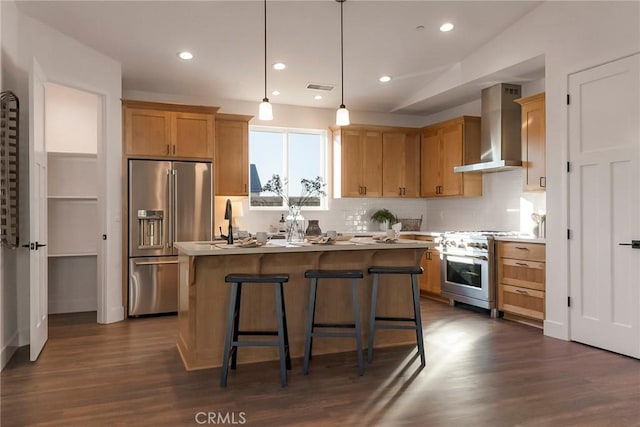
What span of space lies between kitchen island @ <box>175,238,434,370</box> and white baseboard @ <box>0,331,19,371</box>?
4.18 ft

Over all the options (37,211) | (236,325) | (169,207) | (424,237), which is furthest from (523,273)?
(37,211)

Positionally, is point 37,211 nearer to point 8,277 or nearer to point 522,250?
point 8,277

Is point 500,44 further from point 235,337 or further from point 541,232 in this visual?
point 235,337

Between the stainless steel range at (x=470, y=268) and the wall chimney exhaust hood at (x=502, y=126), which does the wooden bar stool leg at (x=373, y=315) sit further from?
the wall chimney exhaust hood at (x=502, y=126)

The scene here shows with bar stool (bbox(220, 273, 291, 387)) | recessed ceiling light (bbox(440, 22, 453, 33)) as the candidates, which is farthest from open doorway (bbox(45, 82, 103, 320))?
recessed ceiling light (bbox(440, 22, 453, 33))

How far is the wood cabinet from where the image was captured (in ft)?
15.6

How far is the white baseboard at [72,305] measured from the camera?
5594 millimetres

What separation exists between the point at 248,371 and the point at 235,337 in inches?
10.3

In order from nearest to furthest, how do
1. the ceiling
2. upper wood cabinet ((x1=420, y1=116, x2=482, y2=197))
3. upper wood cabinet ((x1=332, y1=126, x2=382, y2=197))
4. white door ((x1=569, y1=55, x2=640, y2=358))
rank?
1. white door ((x1=569, y1=55, x2=640, y2=358))
2. the ceiling
3. upper wood cabinet ((x1=420, y1=116, x2=482, y2=197))
4. upper wood cabinet ((x1=332, y1=126, x2=382, y2=197))

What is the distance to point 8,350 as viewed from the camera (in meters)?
3.77

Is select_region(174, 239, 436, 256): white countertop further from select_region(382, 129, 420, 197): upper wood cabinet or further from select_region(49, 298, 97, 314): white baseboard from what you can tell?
select_region(382, 129, 420, 197): upper wood cabinet

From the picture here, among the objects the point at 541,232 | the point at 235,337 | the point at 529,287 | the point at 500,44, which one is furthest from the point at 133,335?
the point at 500,44

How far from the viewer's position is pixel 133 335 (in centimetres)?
452

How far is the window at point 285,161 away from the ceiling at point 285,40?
725mm
